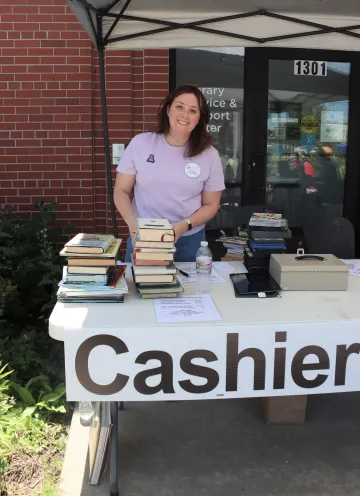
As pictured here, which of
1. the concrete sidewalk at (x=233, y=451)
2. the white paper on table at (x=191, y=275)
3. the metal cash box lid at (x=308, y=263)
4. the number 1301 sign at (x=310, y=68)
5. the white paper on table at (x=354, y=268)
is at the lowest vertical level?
the concrete sidewalk at (x=233, y=451)

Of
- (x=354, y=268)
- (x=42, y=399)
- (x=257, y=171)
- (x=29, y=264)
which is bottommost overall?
(x=42, y=399)

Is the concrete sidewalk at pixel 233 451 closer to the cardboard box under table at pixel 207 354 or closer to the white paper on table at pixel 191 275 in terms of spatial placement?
the cardboard box under table at pixel 207 354

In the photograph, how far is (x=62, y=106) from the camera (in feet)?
16.1

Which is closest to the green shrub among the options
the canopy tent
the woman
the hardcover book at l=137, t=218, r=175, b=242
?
the canopy tent

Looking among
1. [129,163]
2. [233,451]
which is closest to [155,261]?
[129,163]

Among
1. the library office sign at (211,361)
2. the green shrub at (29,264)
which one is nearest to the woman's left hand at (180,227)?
the library office sign at (211,361)

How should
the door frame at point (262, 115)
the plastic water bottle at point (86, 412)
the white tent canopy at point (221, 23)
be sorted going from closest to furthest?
the plastic water bottle at point (86, 412) < the white tent canopy at point (221, 23) < the door frame at point (262, 115)

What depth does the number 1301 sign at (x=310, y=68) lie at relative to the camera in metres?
5.30

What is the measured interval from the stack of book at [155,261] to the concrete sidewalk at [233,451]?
960mm

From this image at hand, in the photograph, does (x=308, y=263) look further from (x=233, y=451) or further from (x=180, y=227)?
(x=233, y=451)

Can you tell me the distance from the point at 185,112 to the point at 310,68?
3.02 metres

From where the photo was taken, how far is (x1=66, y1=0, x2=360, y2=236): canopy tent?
3363 millimetres

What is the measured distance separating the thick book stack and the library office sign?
29.3 inches

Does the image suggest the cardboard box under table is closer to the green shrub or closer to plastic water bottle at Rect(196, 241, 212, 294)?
plastic water bottle at Rect(196, 241, 212, 294)
